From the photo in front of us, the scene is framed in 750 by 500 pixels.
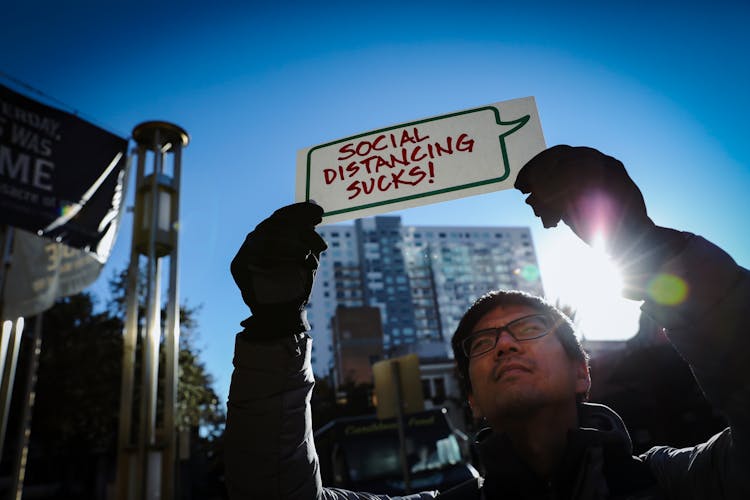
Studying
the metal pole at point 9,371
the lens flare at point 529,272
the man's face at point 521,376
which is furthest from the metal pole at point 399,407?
the lens flare at point 529,272

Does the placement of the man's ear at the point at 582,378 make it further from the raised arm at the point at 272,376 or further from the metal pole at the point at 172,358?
the metal pole at the point at 172,358

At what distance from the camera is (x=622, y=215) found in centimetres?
114

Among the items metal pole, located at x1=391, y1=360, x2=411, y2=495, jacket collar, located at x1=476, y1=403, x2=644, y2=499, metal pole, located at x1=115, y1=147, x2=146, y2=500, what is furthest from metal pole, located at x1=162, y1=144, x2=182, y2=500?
jacket collar, located at x1=476, y1=403, x2=644, y2=499

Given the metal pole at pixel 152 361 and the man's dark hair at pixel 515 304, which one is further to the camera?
the metal pole at pixel 152 361

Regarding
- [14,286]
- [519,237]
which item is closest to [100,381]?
[14,286]

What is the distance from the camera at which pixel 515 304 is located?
1.95 m

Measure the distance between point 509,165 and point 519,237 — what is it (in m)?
119

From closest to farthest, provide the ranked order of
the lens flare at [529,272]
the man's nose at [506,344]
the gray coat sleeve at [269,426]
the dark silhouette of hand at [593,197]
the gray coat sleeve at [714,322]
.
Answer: the gray coat sleeve at [714,322] < the dark silhouette of hand at [593,197] < the gray coat sleeve at [269,426] < the man's nose at [506,344] < the lens flare at [529,272]

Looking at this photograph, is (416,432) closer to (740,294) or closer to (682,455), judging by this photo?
(682,455)

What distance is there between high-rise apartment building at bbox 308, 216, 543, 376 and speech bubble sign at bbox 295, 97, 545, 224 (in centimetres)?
9309

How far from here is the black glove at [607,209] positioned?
1076 mm

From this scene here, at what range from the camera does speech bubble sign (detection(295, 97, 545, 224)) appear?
173 cm

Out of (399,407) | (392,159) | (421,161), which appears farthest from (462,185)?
(399,407)

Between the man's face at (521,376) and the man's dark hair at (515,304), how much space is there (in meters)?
0.03
